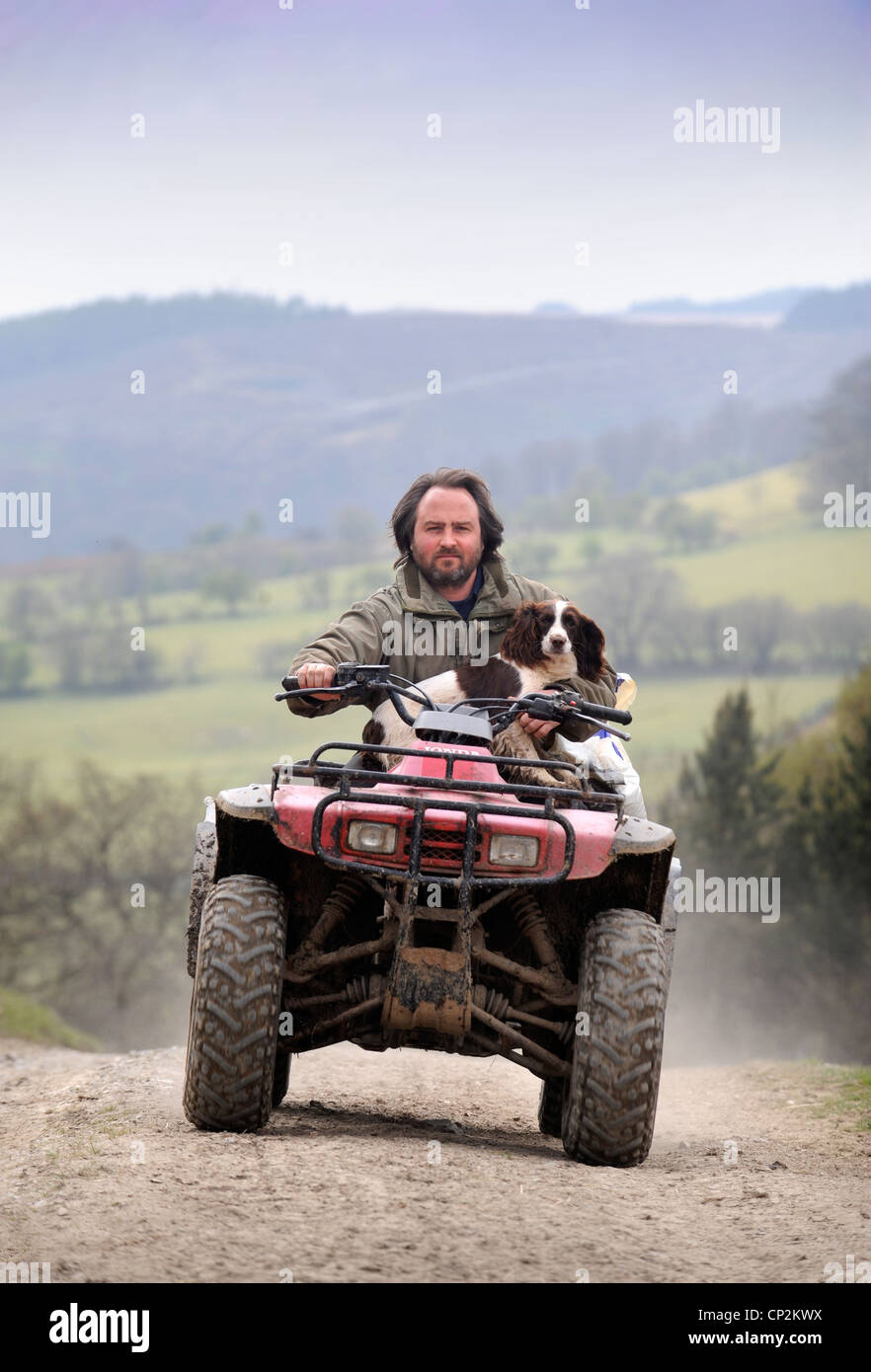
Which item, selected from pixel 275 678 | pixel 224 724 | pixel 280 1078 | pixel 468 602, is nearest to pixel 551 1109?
pixel 280 1078

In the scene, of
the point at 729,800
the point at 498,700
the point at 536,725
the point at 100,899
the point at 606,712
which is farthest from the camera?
the point at 729,800

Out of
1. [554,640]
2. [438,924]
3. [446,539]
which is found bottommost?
[438,924]

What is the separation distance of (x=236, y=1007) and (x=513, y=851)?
1121mm

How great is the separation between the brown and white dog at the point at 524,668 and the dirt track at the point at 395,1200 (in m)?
1.62

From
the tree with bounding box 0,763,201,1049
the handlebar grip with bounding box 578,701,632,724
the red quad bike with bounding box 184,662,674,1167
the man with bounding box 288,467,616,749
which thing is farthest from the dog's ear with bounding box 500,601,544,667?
the tree with bounding box 0,763,201,1049

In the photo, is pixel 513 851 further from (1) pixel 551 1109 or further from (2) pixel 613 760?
(1) pixel 551 1109

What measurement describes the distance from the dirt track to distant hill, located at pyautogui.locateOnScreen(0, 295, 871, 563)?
298 feet

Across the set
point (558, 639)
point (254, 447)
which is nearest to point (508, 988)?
point (558, 639)

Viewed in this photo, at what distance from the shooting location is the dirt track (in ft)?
14.9

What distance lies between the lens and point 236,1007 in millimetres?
5938

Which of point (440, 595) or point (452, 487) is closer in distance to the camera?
point (440, 595)

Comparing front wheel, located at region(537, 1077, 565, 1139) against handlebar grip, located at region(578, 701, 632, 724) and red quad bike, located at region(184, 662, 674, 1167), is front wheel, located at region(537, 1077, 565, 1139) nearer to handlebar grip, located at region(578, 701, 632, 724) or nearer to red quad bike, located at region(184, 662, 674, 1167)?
red quad bike, located at region(184, 662, 674, 1167)

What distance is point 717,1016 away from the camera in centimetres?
4350

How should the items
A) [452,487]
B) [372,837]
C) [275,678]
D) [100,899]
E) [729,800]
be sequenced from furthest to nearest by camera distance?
[275,678] → [729,800] → [100,899] → [452,487] → [372,837]
